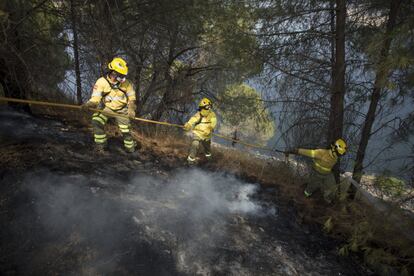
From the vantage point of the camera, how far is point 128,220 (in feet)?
12.1

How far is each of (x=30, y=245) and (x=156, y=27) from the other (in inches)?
230

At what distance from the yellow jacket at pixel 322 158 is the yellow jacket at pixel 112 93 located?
3872mm

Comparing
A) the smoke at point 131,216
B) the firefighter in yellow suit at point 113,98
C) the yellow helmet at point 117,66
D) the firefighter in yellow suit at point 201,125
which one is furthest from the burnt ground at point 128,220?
the yellow helmet at point 117,66

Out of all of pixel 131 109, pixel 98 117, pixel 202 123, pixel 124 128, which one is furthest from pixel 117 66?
pixel 202 123

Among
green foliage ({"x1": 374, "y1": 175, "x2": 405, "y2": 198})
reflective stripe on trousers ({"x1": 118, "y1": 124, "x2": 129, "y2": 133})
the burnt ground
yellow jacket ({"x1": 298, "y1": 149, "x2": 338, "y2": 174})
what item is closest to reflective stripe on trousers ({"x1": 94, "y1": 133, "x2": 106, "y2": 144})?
the burnt ground

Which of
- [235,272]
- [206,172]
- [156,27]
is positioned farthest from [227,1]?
[235,272]

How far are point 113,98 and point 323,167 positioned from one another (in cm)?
469

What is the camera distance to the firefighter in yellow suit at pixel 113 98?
16.6ft

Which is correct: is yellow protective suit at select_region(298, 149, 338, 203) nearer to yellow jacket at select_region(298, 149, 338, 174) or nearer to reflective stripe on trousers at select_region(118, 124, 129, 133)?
yellow jacket at select_region(298, 149, 338, 174)

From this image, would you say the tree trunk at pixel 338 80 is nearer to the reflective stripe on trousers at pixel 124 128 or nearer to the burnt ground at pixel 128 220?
the burnt ground at pixel 128 220

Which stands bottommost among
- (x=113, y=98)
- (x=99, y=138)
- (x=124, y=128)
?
(x=99, y=138)

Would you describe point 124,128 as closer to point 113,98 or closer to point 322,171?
point 113,98

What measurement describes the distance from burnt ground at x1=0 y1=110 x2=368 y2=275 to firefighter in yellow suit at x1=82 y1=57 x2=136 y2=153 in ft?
1.55

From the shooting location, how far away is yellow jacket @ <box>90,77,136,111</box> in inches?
201
